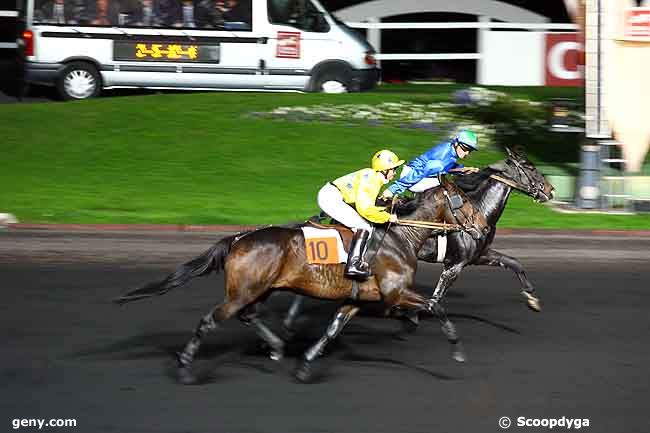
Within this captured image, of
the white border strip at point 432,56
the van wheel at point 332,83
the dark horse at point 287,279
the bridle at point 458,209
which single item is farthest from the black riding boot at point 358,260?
the white border strip at point 432,56

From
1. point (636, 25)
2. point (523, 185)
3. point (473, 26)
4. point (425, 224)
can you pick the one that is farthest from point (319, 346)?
point (473, 26)

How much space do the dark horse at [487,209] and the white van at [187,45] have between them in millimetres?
12565

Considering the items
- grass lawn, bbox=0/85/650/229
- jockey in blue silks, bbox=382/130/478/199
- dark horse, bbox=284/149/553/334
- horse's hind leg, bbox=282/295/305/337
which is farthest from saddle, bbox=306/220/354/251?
grass lawn, bbox=0/85/650/229

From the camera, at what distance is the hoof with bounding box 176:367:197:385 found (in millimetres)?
8406

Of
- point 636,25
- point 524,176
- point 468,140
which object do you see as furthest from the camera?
point 636,25

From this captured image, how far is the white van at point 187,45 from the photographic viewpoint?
22422 mm

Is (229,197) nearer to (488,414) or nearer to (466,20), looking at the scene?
(488,414)

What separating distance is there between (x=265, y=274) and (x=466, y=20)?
24322 millimetres

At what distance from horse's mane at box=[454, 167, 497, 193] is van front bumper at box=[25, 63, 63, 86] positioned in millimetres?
13976

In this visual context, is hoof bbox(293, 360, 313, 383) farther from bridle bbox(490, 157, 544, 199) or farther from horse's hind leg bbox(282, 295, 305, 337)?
bridle bbox(490, 157, 544, 199)

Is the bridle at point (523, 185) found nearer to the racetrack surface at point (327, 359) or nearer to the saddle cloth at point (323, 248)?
the racetrack surface at point (327, 359)

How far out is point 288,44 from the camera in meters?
22.8

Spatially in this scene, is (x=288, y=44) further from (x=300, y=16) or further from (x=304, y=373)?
(x=304, y=373)

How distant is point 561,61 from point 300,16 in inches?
271
